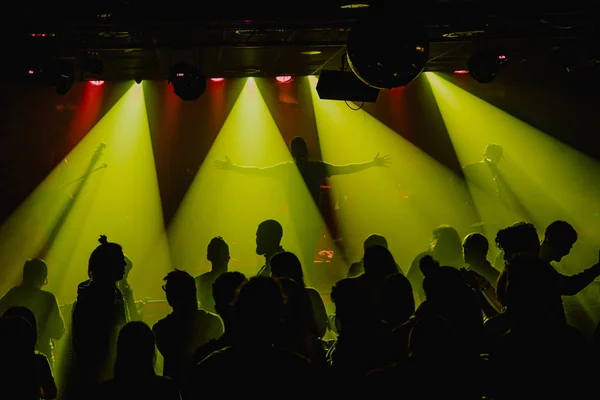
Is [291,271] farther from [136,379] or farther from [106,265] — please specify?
[136,379]

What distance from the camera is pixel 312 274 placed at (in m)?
7.07

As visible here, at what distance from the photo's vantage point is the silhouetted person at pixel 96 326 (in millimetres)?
3352

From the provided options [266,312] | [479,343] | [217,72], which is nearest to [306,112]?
[217,72]

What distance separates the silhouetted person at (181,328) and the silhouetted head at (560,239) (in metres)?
2.32

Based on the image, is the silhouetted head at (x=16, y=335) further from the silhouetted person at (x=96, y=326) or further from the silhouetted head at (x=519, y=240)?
the silhouetted head at (x=519, y=240)

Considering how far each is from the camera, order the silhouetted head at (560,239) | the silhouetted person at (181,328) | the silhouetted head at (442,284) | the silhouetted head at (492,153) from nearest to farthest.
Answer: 1. the silhouetted head at (442,284)
2. the silhouetted person at (181,328)
3. the silhouetted head at (560,239)
4. the silhouetted head at (492,153)

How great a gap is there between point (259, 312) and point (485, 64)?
5833 millimetres

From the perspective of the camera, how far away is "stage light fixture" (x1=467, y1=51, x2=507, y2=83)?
7086mm

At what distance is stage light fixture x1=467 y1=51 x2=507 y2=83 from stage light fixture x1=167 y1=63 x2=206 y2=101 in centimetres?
312

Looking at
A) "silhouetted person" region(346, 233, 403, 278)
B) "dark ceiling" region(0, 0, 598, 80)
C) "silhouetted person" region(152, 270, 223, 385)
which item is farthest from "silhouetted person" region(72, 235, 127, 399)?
"dark ceiling" region(0, 0, 598, 80)

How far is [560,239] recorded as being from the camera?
4.13 metres

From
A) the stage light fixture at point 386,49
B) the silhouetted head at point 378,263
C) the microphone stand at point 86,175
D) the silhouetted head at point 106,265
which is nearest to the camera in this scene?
the silhouetted head at point 106,265

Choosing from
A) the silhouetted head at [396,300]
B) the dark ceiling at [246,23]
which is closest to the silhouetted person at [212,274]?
the silhouetted head at [396,300]

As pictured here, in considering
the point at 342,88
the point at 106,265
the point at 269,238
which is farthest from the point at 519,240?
the point at 342,88
